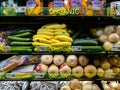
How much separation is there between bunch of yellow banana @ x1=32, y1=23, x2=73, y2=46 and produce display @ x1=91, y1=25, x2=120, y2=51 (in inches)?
11.1

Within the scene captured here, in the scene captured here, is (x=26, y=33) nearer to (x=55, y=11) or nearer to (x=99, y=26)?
(x=55, y=11)

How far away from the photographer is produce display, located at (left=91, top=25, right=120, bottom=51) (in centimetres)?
250

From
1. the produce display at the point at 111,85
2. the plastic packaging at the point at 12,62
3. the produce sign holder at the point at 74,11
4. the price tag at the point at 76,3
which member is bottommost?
the produce display at the point at 111,85

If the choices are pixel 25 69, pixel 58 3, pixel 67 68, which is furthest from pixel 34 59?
pixel 58 3

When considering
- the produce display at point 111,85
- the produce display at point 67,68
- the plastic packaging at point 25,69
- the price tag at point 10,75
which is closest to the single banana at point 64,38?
the produce display at point 67,68

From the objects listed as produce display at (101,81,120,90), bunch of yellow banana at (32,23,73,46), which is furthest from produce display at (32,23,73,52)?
produce display at (101,81,120,90)

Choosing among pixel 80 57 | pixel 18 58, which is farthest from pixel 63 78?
pixel 18 58

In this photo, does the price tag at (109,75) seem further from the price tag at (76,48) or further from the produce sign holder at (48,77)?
the price tag at (76,48)

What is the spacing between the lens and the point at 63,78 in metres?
2.55

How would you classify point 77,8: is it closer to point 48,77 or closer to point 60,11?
point 60,11

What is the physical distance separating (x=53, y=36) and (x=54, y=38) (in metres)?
0.03

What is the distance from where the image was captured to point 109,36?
2545mm

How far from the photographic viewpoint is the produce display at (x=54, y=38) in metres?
2.47

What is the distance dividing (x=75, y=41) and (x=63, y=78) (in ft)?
1.12
